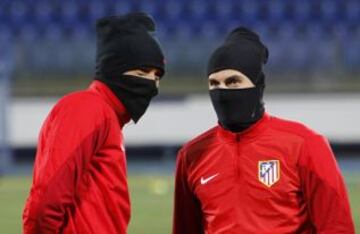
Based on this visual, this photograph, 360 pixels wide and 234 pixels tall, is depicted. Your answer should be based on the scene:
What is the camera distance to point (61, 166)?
10.4 ft

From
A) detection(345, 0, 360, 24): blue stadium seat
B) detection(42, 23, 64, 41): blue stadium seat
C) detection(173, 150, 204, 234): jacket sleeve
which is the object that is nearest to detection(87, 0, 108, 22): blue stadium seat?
detection(42, 23, 64, 41): blue stadium seat

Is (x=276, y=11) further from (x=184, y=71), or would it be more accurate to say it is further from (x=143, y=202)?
(x=143, y=202)

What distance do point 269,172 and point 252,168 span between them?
7 centimetres

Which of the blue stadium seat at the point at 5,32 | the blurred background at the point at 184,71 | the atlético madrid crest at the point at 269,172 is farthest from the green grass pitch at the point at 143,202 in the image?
the atlético madrid crest at the point at 269,172

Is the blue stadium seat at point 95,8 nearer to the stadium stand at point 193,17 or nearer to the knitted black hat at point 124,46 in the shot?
the stadium stand at point 193,17

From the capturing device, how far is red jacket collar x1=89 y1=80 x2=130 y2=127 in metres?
3.41

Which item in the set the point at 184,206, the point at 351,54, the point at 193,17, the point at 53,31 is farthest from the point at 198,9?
the point at 184,206

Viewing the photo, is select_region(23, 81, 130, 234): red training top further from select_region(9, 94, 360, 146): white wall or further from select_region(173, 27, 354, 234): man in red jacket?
select_region(9, 94, 360, 146): white wall

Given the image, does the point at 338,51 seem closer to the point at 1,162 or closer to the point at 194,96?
the point at 194,96

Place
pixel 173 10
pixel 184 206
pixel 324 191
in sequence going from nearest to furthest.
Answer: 1. pixel 324 191
2. pixel 184 206
3. pixel 173 10

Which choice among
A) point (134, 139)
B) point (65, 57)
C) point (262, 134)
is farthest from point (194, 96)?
point (262, 134)

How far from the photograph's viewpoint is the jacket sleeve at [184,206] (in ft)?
11.9

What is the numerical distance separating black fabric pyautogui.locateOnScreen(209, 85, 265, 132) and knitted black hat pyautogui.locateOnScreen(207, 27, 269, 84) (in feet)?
0.19

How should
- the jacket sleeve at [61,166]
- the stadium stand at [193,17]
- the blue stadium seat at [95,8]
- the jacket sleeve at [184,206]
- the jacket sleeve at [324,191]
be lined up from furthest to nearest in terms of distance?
the blue stadium seat at [95,8] → the stadium stand at [193,17] → the jacket sleeve at [184,206] → the jacket sleeve at [324,191] → the jacket sleeve at [61,166]
